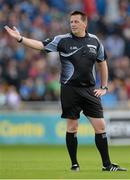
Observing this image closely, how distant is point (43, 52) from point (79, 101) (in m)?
11.7

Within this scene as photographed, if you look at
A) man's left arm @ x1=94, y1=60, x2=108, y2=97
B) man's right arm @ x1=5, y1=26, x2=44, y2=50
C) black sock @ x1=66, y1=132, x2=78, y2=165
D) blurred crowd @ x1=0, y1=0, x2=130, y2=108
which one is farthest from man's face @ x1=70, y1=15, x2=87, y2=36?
blurred crowd @ x1=0, y1=0, x2=130, y2=108

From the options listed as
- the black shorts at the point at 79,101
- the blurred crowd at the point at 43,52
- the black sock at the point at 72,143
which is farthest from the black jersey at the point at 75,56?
the blurred crowd at the point at 43,52

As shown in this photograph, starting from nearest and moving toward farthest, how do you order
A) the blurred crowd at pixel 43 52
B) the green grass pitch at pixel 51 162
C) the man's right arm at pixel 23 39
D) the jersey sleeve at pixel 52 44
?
the green grass pitch at pixel 51 162 → the man's right arm at pixel 23 39 → the jersey sleeve at pixel 52 44 → the blurred crowd at pixel 43 52

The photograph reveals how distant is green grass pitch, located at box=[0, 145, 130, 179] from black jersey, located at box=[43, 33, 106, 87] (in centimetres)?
142

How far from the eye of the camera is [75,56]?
12367 millimetres

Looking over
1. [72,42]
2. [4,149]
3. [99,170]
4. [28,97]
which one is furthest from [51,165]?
[28,97]

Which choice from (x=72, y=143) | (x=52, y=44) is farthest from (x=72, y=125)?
(x=52, y=44)

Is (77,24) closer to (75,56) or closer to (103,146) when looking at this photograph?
(75,56)

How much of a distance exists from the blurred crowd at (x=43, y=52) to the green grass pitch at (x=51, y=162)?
2017 millimetres

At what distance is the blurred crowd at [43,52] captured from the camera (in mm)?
22984

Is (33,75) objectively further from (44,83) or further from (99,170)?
(99,170)

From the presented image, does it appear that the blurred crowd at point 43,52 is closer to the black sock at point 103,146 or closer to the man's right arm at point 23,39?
the black sock at point 103,146

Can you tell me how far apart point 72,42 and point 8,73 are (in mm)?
10887

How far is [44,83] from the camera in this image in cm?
2314
